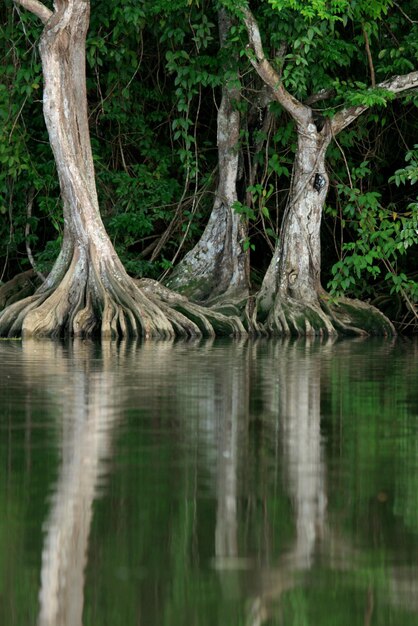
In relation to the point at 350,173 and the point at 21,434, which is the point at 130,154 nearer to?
the point at 350,173

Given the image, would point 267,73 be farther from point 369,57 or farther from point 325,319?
point 325,319

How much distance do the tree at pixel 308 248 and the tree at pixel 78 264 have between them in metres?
0.92

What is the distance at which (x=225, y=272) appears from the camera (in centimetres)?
1986

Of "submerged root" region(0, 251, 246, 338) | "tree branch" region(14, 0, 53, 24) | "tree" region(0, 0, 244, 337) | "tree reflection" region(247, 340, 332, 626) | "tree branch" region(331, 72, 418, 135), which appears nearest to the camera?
"tree reflection" region(247, 340, 332, 626)

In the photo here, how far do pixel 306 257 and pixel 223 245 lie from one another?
1.50 metres

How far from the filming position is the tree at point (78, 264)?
1723 centimetres

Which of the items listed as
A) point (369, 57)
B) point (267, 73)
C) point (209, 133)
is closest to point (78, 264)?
point (267, 73)

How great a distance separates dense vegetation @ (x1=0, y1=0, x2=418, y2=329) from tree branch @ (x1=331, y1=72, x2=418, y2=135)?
16cm

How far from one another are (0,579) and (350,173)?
58.4 feet

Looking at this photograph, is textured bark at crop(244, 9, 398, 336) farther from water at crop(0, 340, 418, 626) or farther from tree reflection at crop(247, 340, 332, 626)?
water at crop(0, 340, 418, 626)

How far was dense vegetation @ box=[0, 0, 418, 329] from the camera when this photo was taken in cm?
1827

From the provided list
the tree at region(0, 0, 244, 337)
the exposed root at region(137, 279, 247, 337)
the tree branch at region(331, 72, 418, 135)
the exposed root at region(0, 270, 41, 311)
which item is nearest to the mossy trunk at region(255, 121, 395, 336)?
the tree branch at region(331, 72, 418, 135)

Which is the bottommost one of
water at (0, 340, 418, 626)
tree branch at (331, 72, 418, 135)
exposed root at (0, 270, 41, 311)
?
water at (0, 340, 418, 626)

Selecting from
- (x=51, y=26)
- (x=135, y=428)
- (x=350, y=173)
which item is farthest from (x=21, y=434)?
(x=350, y=173)
